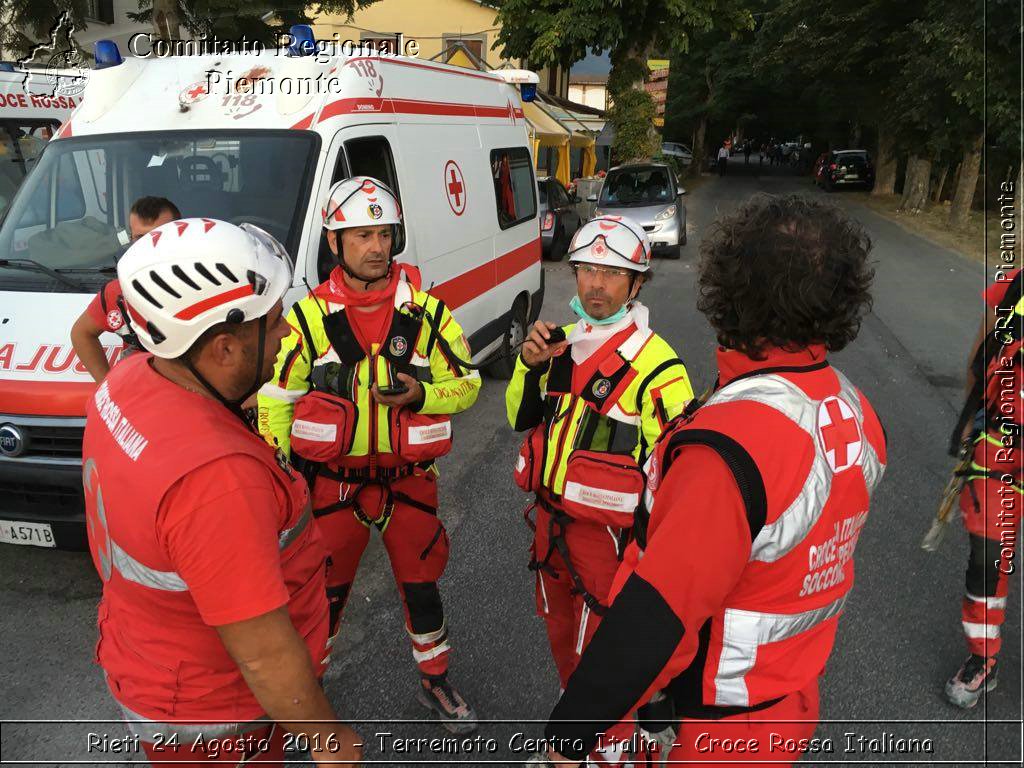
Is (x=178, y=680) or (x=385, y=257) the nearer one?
(x=178, y=680)

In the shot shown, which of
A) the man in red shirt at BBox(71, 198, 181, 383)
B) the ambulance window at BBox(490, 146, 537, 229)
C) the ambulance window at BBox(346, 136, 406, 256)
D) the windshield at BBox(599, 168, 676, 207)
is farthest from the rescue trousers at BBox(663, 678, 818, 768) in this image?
the windshield at BBox(599, 168, 676, 207)

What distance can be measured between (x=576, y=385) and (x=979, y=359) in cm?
186

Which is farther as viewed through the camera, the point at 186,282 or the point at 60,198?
the point at 60,198

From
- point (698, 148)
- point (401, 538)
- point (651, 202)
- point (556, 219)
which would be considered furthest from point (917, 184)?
point (401, 538)

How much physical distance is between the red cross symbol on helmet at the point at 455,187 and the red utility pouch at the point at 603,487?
366cm

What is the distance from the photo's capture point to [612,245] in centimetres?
255

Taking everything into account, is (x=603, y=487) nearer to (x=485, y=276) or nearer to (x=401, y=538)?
(x=401, y=538)

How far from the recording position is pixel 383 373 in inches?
108

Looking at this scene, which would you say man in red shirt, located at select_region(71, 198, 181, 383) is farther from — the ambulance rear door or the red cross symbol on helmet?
the red cross symbol on helmet

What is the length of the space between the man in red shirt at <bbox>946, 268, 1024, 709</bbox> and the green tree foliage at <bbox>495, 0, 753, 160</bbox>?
19.3m

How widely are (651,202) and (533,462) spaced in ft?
45.1

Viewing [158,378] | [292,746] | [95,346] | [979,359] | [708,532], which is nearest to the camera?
[708,532]

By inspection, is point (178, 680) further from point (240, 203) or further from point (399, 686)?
point (240, 203)

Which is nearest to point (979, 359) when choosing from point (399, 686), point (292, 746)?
point (399, 686)
